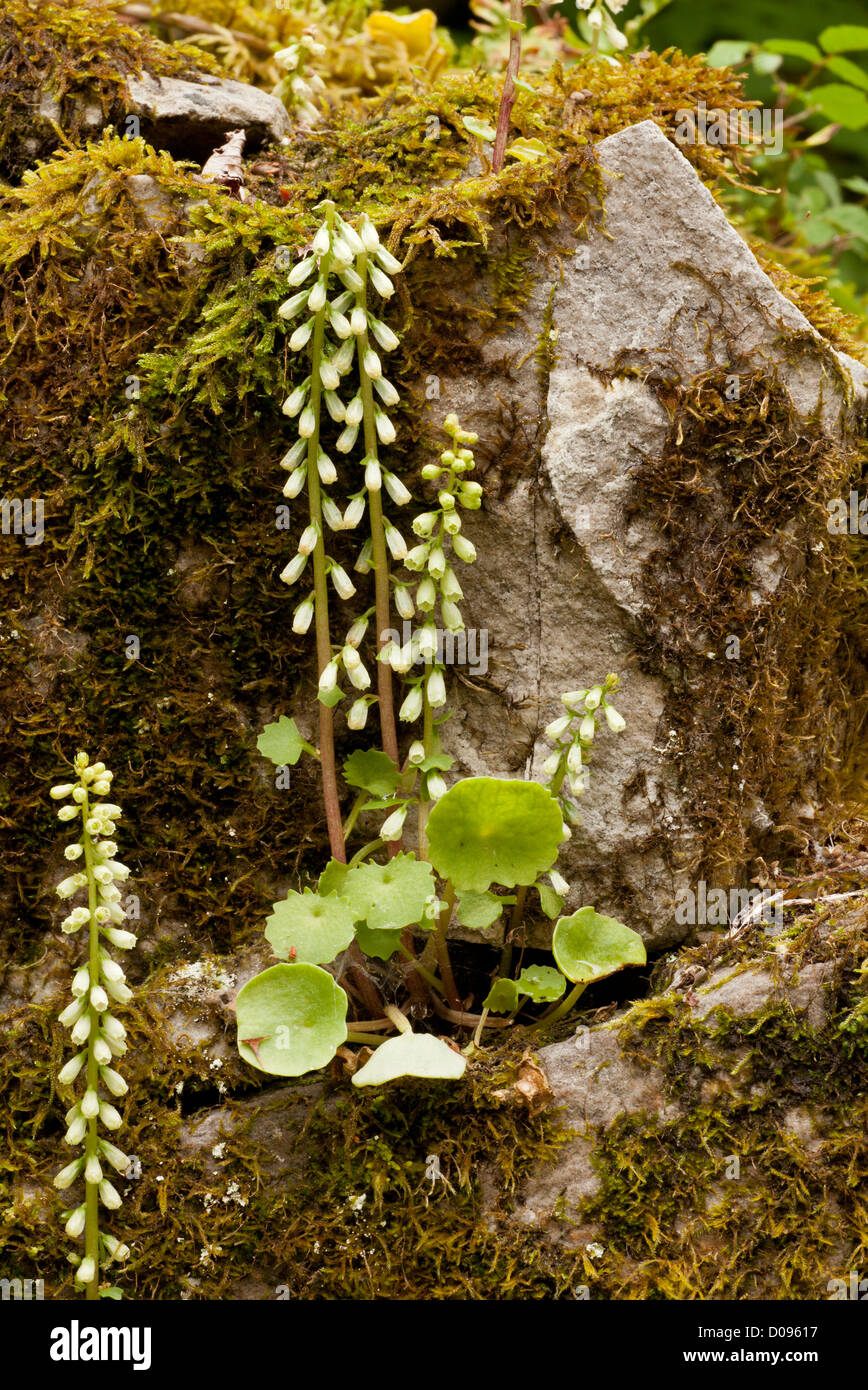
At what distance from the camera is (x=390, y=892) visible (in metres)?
2.35

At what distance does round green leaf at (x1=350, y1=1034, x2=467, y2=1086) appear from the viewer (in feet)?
6.97

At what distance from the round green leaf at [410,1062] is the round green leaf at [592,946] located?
0.37 meters

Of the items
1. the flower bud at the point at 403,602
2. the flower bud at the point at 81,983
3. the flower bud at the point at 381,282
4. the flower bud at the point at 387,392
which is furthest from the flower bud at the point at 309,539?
the flower bud at the point at 81,983

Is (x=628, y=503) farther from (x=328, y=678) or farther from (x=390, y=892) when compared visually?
(x=390, y=892)

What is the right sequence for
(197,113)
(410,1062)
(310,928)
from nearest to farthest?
(410,1062)
(310,928)
(197,113)

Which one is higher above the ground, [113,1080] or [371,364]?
[371,364]

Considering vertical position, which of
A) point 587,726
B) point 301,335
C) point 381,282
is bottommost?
point 587,726

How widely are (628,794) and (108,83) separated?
2499 millimetres

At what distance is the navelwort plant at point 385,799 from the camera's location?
7.40 feet

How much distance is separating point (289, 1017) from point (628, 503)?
1512mm

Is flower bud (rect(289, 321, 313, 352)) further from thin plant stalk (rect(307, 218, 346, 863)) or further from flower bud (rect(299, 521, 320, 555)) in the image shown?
flower bud (rect(299, 521, 320, 555))

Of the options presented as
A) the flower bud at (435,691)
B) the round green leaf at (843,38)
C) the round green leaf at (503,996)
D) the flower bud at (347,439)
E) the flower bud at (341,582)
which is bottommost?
the round green leaf at (503,996)

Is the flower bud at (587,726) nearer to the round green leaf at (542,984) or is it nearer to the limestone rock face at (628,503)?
the limestone rock face at (628,503)

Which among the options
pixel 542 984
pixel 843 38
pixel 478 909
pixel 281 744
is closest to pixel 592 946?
pixel 542 984
